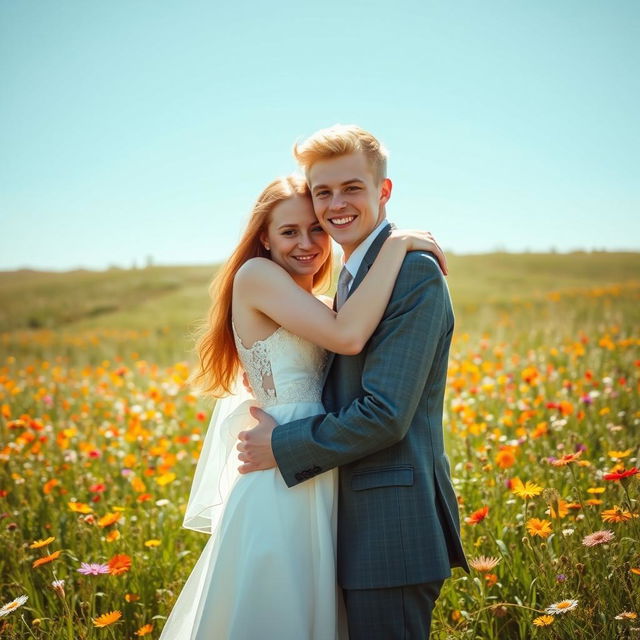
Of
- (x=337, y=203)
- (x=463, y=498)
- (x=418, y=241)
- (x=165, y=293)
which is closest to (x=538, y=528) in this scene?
(x=463, y=498)

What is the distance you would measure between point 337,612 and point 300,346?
3.90 ft

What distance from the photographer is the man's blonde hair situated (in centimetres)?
271

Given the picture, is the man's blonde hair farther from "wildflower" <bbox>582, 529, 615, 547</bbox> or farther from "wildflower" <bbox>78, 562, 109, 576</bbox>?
"wildflower" <bbox>78, 562, 109, 576</bbox>

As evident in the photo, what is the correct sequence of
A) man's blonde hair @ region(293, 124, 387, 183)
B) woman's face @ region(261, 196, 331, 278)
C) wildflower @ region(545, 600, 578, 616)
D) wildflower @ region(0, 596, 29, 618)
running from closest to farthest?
1. wildflower @ region(545, 600, 578, 616)
2. wildflower @ region(0, 596, 29, 618)
3. man's blonde hair @ region(293, 124, 387, 183)
4. woman's face @ region(261, 196, 331, 278)

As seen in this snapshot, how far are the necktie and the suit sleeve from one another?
38cm

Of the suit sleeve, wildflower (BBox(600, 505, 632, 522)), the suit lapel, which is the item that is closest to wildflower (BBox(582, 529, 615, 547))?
wildflower (BBox(600, 505, 632, 522))

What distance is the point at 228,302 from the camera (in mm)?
3174

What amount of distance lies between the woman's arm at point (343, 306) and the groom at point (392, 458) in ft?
0.17

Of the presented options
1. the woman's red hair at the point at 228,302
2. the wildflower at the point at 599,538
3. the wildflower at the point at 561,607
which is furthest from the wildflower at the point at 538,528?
the woman's red hair at the point at 228,302

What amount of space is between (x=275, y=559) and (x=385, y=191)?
175 cm

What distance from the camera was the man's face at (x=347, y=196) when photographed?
9.00 feet

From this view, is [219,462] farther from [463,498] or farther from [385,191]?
[385,191]

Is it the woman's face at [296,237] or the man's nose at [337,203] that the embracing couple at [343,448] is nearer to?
the man's nose at [337,203]

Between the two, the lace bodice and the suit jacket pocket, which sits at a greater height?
the lace bodice
